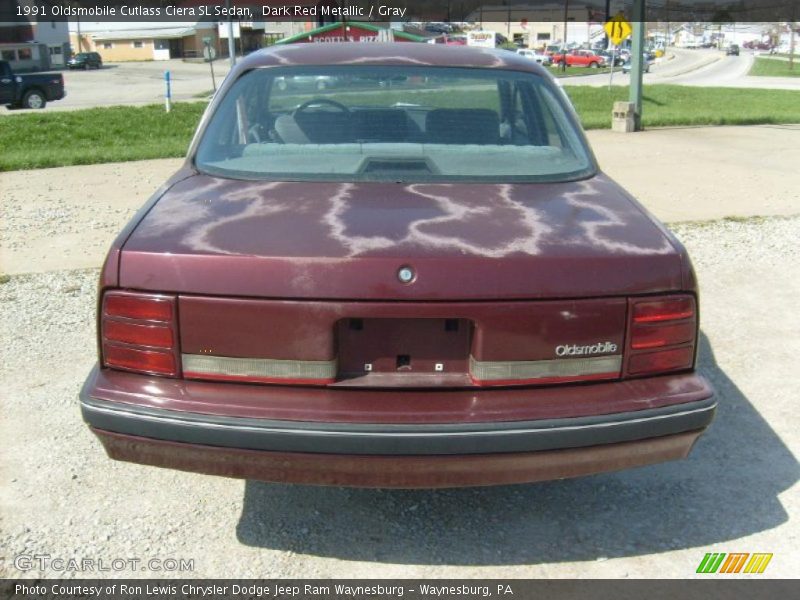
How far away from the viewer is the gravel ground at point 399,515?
287cm

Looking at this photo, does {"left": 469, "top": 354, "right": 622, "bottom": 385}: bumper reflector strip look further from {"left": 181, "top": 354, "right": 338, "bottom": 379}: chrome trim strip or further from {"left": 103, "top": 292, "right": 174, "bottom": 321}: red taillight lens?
{"left": 103, "top": 292, "right": 174, "bottom": 321}: red taillight lens

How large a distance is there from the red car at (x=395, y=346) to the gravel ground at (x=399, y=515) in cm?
49

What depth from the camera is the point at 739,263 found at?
21.4 feet

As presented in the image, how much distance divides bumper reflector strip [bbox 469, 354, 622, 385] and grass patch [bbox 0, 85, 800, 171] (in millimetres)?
10162

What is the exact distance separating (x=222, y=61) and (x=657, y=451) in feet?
233

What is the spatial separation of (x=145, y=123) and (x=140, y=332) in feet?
56.0

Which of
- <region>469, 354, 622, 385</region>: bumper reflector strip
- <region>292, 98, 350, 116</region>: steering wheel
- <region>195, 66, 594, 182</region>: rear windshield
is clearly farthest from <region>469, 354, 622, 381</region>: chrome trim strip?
<region>292, 98, 350, 116</region>: steering wheel

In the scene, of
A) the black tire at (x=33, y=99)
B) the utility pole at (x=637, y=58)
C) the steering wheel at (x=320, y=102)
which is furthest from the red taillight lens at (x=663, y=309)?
the black tire at (x=33, y=99)

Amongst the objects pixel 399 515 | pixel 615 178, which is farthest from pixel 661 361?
pixel 615 178

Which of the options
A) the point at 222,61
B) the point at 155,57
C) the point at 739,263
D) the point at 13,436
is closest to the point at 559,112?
the point at 13,436

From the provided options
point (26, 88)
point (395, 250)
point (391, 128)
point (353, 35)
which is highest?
point (353, 35)

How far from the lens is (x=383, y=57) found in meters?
3.70

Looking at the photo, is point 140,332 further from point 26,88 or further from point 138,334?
point 26,88

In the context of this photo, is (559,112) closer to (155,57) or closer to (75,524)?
(75,524)
